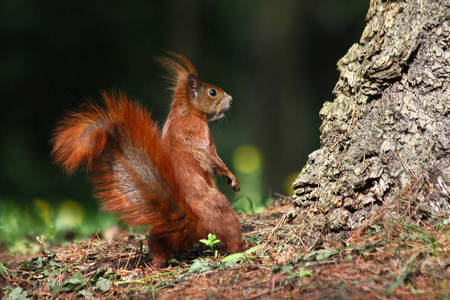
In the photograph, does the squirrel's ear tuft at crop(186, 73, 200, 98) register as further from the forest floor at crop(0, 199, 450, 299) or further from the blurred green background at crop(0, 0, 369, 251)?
the blurred green background at crop(0, 0, 369, 251)

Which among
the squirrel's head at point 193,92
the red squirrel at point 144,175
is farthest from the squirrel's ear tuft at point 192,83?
the red squirrel at point 144,175

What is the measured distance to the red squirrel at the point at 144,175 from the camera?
214 cm

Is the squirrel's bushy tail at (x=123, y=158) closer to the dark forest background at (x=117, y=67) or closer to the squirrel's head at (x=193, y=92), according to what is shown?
the squirrel's head at (x=193, y=92)

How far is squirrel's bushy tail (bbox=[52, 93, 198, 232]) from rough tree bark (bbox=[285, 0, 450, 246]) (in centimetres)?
74

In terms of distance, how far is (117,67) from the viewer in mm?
Answer: 6934

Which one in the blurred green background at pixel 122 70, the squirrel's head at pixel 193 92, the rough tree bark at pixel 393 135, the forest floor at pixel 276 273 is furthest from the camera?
the blurred green background at pixel 122 70

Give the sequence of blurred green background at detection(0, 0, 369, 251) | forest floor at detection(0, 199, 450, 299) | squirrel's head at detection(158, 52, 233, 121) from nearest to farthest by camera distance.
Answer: forest floor at detection(0, 199, 450, 299)
squirrel's head at detection(158, 52, 233, 121)
blurred green background at detection(0, 0, 369, 251)

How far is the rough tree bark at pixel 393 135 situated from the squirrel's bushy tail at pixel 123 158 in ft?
2.43

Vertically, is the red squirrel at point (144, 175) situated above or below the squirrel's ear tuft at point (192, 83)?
below

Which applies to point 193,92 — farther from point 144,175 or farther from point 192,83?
point 144,175

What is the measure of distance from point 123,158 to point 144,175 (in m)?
0.13

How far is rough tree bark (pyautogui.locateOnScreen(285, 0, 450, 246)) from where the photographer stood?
2045 mm

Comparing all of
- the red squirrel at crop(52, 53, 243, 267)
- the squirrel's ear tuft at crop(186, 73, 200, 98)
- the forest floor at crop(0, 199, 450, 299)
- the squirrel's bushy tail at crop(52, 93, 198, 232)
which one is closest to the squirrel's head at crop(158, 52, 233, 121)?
the squirrel's ear tuft at crop(186, 73, 200, 98)

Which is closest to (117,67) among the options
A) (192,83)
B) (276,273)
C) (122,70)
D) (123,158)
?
(122,70)
